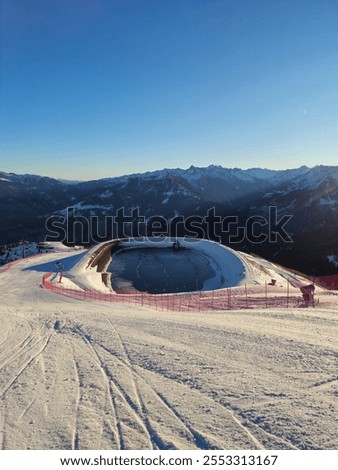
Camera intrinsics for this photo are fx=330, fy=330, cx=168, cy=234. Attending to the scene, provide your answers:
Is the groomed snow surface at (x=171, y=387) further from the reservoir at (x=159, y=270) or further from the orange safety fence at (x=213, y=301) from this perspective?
the reservoir at (x=159, y=270)

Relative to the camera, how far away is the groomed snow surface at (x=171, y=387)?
582 cm

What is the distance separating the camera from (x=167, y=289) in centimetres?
3806

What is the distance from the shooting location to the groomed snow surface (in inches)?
229

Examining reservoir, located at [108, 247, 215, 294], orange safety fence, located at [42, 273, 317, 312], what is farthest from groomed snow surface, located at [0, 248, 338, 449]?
reservoir, located at [108, 247, 215, 294]

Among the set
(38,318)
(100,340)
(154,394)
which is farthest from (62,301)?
(154,394)

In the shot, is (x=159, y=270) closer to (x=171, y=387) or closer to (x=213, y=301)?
(x=213, y=301)

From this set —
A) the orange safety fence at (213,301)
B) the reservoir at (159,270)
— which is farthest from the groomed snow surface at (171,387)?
the reservoir at (159,270)

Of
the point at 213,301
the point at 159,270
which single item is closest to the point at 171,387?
the point at 213,301

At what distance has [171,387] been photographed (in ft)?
24.2

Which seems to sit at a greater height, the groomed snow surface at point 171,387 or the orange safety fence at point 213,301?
the groomed snow surface at point 171,387

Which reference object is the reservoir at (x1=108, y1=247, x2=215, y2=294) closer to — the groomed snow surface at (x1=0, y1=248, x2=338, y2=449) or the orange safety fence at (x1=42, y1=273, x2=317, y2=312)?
the orange safety fence at (x1=42, y1=273, x2=317, y2=312)
